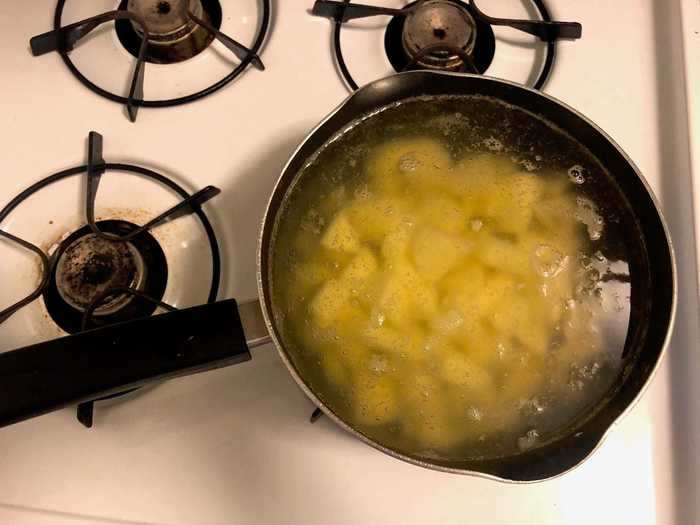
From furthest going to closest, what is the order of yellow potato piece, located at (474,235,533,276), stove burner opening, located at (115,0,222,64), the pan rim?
stove burner opening, located at (115,0,222,64), yellow potato piece, located at (474,235,533,276), the pan rim

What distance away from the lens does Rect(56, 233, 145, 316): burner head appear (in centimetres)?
61

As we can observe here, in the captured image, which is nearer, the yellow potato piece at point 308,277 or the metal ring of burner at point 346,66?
the yellow potato piece at point 308,277

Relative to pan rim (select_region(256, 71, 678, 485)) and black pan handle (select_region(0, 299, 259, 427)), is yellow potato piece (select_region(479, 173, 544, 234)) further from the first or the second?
black pan handle (select_region(0, 299, 259, 427))

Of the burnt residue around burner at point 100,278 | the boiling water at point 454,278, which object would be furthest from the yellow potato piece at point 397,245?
the burnt residue around burner at point 100,278

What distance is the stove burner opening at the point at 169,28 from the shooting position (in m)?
0.67

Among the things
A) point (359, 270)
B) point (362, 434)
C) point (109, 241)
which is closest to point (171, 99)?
point (109, 241)

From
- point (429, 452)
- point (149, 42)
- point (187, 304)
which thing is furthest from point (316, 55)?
point (429, 452)

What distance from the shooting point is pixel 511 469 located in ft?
1.65

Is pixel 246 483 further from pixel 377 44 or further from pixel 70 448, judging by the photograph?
pixel 377 44

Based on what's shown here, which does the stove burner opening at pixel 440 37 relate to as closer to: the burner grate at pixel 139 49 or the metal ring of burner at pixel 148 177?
the burner grate at pixel 139 49

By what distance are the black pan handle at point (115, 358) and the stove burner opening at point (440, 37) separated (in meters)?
0.35

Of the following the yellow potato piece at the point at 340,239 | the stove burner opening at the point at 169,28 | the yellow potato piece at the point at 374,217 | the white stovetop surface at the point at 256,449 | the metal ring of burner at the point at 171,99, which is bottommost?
the white stovetop surface at the point at 256,449

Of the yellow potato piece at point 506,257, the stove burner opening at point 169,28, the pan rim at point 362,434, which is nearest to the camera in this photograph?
the pan rim at point 362,434

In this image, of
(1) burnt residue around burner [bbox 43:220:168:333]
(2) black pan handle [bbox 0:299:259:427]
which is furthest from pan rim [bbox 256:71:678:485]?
(1) burnt residue around burner [bbox 43:220:168:333]
